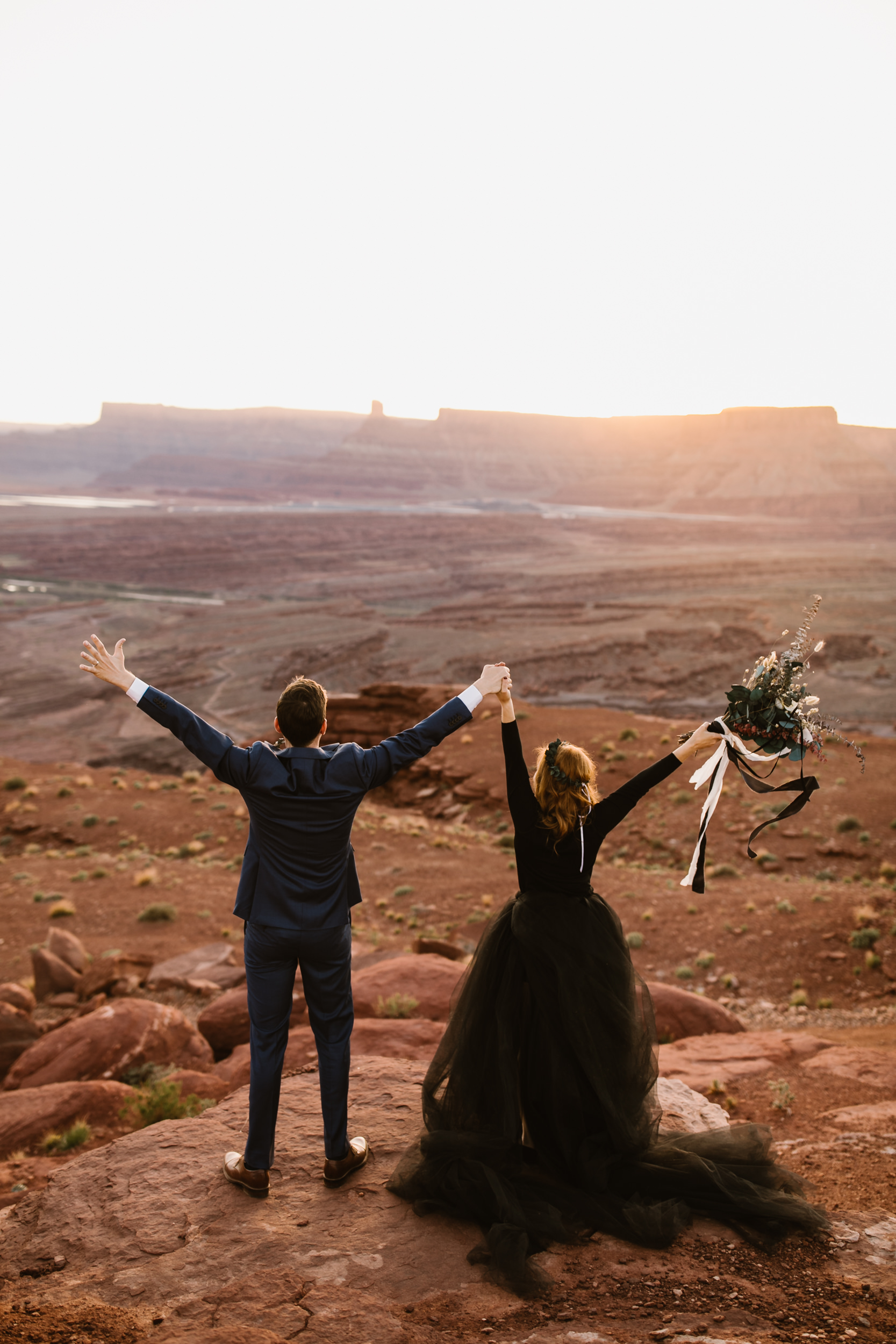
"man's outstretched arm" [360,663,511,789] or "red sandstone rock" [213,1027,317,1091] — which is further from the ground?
"man's outstretched arm" [360,663,511,789]

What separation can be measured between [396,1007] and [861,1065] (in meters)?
3.26

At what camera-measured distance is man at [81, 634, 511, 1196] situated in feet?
9.88

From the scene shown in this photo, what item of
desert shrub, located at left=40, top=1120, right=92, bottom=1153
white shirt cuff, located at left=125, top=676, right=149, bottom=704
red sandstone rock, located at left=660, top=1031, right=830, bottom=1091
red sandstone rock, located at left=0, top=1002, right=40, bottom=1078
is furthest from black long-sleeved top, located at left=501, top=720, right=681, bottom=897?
red sandstone rock, located at left=0, top=1002, right=40, bottom=1078

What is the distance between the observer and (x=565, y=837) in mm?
3203

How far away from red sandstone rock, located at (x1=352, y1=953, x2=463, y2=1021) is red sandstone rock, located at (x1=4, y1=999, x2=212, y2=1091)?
1.28m

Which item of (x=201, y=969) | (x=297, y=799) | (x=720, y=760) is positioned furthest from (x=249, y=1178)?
(x=201, y=969)

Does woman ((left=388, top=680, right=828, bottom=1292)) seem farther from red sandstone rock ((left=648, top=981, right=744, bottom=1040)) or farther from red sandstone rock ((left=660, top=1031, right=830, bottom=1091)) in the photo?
red sandstone rock ((left=648, top=981, right=744, bottom=1040))

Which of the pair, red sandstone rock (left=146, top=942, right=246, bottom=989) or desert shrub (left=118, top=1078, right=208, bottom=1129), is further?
red sandstone rock (left=146, top=942, right=246, bottom=989)

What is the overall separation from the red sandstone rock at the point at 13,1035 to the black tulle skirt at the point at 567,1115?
4802 mm

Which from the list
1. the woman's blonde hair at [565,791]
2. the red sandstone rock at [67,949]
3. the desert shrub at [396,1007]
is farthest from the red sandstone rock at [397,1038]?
the red sandstone rock at [67,949]

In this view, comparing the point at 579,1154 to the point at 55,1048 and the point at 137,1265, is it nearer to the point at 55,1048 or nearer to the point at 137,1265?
the point at 137,1265

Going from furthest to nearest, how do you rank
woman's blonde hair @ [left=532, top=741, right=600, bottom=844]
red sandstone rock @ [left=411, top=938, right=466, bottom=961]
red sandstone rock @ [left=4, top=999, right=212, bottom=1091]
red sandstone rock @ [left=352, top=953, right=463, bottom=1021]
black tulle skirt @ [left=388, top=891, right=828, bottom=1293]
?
red sandstone rock @ [left=411, top=938, right=466, bottom=961] → red sandstone rock @ [left=352, top=953, right=463, bottom=1021] → red sandstone rock @ [left=4, top=999, right=212, bottom=1091] → woman's blonde hair @ [left=532, top=741, right=600, bottom=844] → black tulle skirt @ [left=388, top=891, right=828, bottom=1293]

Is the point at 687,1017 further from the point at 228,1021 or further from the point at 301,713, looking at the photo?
the point at 301,713

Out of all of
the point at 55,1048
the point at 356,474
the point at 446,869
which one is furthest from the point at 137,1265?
the point at 356,474
